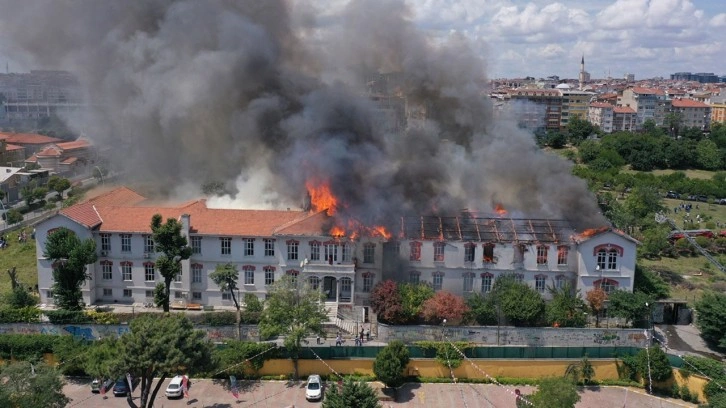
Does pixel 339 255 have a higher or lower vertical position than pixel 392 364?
higher

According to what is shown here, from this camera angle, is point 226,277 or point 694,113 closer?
point 226,277

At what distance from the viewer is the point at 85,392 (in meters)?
25.0

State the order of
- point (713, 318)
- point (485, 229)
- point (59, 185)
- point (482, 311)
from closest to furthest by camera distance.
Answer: point (713, 318)
point (482, 311)
point (485, 229)
point (59, 185)

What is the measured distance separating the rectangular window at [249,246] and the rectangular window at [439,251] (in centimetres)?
860

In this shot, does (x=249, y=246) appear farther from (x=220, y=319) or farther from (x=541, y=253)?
(x=541, y=253)

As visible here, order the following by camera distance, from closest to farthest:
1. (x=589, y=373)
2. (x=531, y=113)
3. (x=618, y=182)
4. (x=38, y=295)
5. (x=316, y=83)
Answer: (x=589, y=373), (x=38, y=295), (x=316, y=83), (x=618, y=182), (x=531, y=113)

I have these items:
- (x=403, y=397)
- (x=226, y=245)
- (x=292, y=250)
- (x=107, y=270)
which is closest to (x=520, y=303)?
(x=403, y=397)

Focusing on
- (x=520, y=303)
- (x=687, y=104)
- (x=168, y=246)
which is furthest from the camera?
(x=687, y=104)

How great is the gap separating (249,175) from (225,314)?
14.9 meters

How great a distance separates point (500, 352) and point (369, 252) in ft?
25.2

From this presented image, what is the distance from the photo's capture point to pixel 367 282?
31062mm

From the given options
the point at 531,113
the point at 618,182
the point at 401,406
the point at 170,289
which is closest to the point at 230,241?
the point at 170,289

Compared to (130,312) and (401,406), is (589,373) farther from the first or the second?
(130,312)

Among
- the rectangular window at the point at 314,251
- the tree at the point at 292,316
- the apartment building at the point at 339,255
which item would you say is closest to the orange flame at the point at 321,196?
the apartment building at the point at 339,255
